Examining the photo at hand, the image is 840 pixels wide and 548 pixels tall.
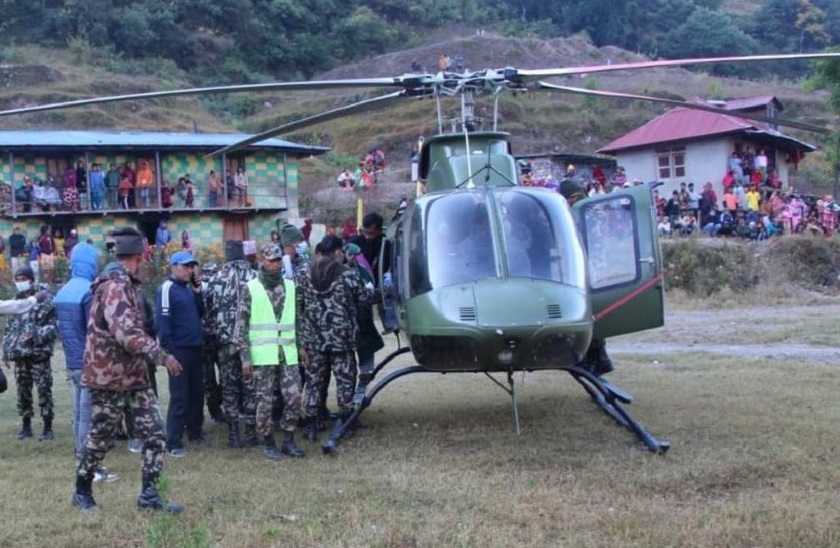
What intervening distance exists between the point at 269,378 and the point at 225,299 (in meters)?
1.08

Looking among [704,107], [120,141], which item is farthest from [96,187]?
[704,107]

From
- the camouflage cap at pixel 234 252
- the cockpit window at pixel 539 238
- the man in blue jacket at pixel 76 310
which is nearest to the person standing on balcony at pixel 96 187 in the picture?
the camouflage cap at pixel 234 252

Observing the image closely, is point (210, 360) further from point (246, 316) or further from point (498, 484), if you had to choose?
point (498, 484)

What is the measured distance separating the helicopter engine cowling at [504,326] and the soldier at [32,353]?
3.99 metres

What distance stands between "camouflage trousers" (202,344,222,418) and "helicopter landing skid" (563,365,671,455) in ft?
11.2

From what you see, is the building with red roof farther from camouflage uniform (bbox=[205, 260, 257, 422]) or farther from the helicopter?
camouflage uniform (bbox=[205, 260, 257, 422])

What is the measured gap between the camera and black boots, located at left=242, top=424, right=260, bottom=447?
28.7 feet

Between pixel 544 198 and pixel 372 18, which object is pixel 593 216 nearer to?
pixel 544 198

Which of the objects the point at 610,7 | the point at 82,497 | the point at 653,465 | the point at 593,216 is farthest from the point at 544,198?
the point at 610,7

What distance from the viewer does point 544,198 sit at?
8320mm

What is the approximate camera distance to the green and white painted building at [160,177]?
105 feet

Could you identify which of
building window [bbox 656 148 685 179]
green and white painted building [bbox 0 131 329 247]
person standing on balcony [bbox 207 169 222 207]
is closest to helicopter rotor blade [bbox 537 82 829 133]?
green and white painted building [bbox 0 131 329 247]

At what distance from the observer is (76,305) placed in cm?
781

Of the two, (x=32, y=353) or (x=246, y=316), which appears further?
(x=32, y=353)
